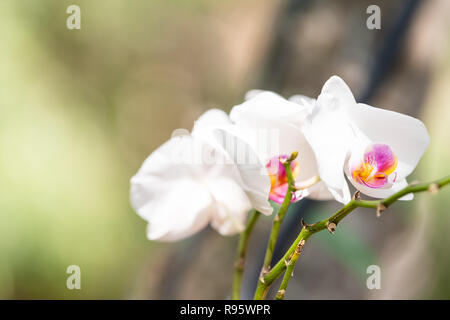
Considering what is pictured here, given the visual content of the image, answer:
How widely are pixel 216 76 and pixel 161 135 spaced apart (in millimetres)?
252

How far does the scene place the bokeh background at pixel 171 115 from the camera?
72cm

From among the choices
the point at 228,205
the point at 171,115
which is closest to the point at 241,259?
the point at 228,205

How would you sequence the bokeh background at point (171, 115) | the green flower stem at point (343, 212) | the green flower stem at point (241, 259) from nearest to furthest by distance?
the green flower stem at point (343, 212) → the green flower stem at point (241, 259) → the bokeh background at point (171, 115)

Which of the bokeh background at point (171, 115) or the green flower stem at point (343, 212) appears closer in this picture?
the green flower stem at point (343, 212)

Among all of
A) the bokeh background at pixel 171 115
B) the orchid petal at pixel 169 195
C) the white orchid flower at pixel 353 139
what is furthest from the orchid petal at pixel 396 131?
the bokeh background at pixel 171 115

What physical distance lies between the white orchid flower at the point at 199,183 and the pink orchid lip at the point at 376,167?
2.1 inches

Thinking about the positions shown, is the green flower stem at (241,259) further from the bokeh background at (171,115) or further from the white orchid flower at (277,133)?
the bokeh background at (171,115)

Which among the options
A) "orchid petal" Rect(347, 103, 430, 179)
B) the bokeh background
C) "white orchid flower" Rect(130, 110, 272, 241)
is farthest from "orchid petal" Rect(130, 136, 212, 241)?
the bokeh background

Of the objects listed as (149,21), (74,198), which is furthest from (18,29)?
(74,198)

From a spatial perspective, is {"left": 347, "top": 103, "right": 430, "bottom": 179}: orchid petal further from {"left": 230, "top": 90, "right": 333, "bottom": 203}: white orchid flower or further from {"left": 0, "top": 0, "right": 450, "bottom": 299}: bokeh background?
{"left": 0, "top": 0, "right": 450, "bottom": 299}: bokeh background

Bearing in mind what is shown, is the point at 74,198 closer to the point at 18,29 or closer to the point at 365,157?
the point at 18,29

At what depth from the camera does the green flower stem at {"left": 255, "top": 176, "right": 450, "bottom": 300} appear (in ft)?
0.61

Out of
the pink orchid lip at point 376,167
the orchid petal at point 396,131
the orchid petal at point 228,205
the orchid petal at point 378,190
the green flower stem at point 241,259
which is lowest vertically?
the green flower stem at point 241,259
